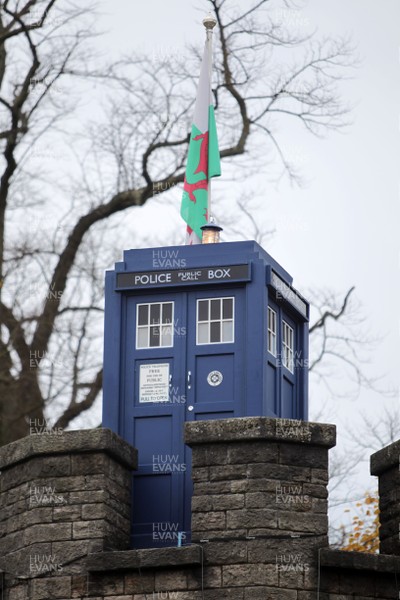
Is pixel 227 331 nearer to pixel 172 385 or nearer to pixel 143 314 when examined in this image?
pixel 172 385

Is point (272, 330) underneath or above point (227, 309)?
underneath

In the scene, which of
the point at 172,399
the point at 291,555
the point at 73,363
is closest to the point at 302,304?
the point at 172,399

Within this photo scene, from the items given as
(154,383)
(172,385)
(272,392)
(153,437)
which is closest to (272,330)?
(272,392)

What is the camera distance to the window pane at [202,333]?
1435cm

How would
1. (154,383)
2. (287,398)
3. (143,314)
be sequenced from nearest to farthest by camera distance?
(154,383) → (143,314) → (287,398)

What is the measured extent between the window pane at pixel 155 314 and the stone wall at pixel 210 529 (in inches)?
54.0

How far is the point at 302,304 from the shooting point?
15.3 metres

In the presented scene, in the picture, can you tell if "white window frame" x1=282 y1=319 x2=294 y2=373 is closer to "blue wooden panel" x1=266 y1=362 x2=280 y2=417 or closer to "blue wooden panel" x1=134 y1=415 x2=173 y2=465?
"blue wooden panel" x1=266 y1=362 x2=280 y2=417

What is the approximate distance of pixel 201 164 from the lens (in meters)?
15.9

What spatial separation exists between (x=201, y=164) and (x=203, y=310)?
2.01 m

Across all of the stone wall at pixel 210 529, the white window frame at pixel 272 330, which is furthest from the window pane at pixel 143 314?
the stone wall at pixel 210 529

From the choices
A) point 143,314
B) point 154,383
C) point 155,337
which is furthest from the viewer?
point 143,314

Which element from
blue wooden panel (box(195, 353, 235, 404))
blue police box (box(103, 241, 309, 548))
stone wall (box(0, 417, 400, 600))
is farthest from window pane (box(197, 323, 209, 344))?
stone wall (box(0, 417, 400, 600))

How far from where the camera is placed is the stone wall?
42.4 ft
